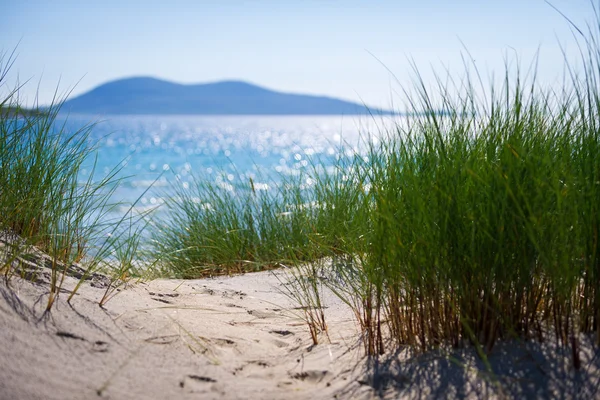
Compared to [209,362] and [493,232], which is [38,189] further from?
[493,232]

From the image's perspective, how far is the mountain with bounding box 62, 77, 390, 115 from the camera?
10438 centimetres

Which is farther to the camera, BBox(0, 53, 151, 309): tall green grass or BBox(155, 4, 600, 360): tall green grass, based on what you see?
BBox(0, 53, 151, 309): tall green grass

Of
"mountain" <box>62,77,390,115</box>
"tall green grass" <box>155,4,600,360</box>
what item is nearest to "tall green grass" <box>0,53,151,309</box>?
"tall green grass" <box>155,4,600,360</box>

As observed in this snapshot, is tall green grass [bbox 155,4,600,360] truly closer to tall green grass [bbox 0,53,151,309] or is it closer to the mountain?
tall green grass [bbox 0,53,151,309]

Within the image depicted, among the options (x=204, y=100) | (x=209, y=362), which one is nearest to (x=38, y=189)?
(x=209, y=362)

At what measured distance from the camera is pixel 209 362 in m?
1.91

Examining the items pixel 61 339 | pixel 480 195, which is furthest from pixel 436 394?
pixel 61 339

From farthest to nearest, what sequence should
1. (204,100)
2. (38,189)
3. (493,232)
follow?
1. (204,100)
2. (38,189)
3. (493,232)

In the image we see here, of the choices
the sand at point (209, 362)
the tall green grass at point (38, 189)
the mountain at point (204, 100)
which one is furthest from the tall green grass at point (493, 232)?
the mountain at point (204, 100)

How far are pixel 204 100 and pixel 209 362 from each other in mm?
112550

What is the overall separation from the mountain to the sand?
99821 millimetres

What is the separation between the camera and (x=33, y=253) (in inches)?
95.3

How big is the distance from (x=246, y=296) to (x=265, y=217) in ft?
4.83

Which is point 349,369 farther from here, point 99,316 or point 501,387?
point 99,316
